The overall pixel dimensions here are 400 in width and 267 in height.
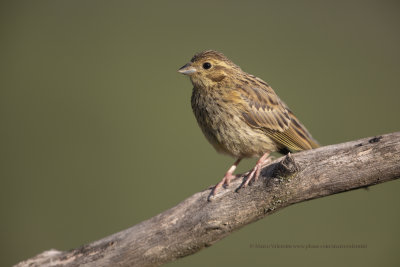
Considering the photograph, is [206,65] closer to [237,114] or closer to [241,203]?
[237,114]

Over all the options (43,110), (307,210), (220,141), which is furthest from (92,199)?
(220,141)

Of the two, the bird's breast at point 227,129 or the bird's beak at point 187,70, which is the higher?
the bird's beak at point 187,70

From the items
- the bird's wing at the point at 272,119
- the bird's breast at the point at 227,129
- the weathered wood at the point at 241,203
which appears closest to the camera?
the weathered wood at the point at 241,203

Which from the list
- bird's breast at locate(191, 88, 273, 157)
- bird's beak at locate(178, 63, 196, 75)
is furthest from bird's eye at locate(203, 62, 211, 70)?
bird's breast at locate(191, 88, 273, 157)

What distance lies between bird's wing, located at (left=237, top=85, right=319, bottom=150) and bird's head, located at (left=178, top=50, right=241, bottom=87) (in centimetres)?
33

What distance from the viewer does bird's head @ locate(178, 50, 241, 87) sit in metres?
5.34

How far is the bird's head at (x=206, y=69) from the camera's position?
5.34m

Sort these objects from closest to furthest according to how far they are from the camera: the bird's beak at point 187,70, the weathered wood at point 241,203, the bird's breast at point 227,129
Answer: the weathered wood at point 241,203 < the bird's breast at point 227,129 < the bird's beak at point 187,70

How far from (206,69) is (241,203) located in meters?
1.85

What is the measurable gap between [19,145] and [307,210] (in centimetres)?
678

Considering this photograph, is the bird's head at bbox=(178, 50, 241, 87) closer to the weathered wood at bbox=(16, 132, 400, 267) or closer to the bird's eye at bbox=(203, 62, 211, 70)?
the bird's eye at bbox=(203, 62, 211, 70)

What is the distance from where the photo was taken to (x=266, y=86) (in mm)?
5699

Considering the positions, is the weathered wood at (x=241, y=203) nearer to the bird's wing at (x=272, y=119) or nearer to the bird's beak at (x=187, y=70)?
the bird's wing at (x=272, y=119)

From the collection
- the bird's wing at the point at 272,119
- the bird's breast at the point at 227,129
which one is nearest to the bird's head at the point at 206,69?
the bird's breast at the point at 227,129
